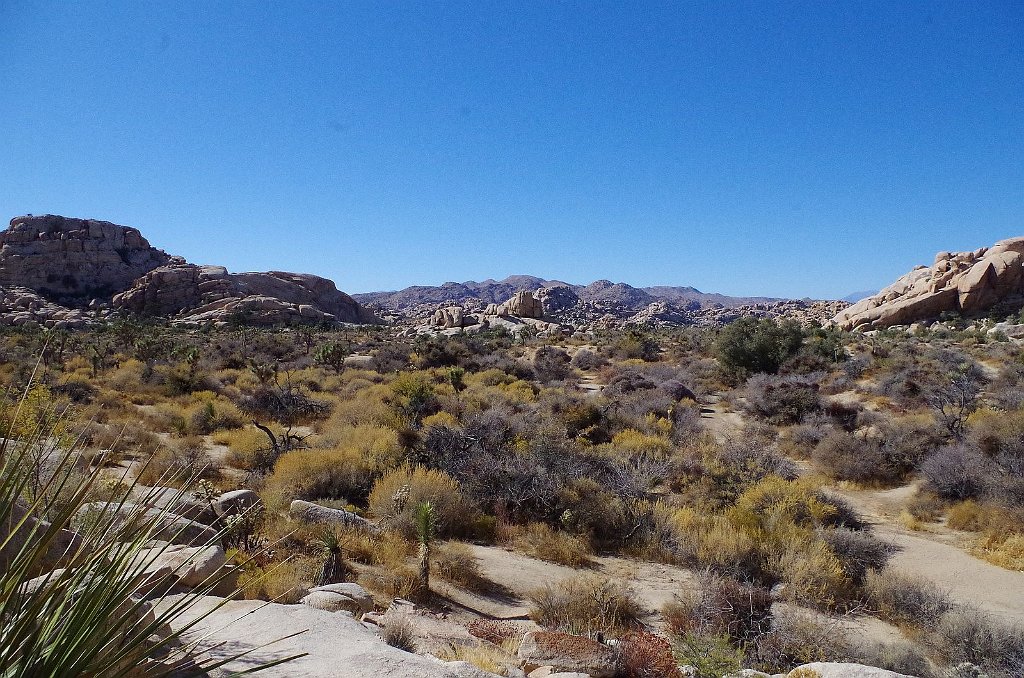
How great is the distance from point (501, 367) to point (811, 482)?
14.7 metres

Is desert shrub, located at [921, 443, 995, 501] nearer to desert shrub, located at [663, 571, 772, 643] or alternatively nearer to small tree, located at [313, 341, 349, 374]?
desert shrub, located at [663, 571, 772, 643]

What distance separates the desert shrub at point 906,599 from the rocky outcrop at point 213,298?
6356 centimetres

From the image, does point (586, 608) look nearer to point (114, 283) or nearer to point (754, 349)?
point (754, 349)

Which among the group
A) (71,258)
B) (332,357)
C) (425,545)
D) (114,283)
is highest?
(71,258)

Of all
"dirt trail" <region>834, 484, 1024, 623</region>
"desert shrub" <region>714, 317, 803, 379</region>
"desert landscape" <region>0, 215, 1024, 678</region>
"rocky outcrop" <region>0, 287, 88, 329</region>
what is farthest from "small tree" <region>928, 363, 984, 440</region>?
"rocky outcrop" <region>0, 287, 88, 329</region>

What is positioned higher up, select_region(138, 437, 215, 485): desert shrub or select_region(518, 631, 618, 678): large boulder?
select_region(518, 631, 618, 678): large boulder

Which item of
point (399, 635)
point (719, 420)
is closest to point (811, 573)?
point (399, 635)

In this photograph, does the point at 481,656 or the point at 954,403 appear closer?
the point at 481,656

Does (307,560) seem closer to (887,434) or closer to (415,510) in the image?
(415,510)

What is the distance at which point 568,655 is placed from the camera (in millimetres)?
4219

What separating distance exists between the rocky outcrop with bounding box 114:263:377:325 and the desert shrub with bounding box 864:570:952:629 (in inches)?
2502

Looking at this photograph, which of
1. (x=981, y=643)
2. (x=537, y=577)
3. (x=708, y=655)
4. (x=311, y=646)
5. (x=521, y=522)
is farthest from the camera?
(x=521, y=522)

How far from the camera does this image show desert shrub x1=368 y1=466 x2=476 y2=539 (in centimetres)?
732

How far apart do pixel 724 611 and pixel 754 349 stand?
1748 centimetres
